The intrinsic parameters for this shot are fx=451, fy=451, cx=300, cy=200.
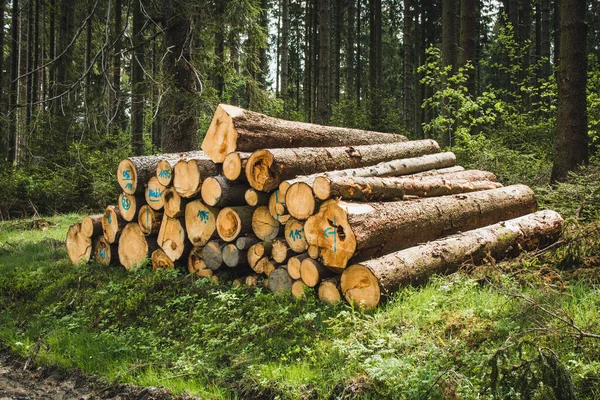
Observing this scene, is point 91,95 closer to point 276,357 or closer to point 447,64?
point 276,357

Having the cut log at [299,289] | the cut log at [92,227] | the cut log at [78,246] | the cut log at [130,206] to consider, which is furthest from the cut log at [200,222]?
the cut log at [78,246]

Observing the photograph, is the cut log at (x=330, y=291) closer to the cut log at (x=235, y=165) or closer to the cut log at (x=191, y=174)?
the cut log at (x=235, y=165)

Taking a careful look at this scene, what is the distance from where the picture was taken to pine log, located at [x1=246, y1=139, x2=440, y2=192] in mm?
5438

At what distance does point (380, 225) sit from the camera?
4.72 m

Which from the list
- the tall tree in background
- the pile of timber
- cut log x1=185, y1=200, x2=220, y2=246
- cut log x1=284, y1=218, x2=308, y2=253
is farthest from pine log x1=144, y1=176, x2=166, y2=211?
the tall tree in background

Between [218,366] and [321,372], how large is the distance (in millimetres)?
988

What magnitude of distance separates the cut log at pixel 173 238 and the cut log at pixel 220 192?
24.3 inches

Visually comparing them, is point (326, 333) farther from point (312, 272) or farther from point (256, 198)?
point (256, 198)

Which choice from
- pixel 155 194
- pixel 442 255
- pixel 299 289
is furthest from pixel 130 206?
pixel 442 255

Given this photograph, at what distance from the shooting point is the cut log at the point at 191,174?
575 centimetres

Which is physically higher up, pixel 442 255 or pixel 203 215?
pixel 203 215

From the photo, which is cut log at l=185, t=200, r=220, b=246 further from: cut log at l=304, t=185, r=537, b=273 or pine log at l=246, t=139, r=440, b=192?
cut log at l=304, t=185, r=537, b=273

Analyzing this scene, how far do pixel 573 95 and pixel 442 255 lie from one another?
4.83 meters

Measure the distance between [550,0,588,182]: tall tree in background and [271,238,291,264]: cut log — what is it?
5.37 metres
